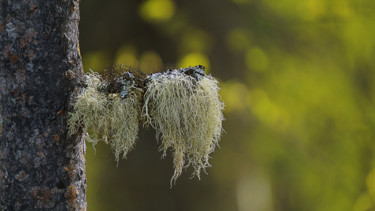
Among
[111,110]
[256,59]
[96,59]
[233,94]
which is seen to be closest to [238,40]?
[256,59]

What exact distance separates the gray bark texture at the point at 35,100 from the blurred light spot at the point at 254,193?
1.54m

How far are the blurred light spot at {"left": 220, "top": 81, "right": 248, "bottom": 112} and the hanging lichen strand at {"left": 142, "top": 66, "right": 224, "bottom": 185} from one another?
1.28 metres

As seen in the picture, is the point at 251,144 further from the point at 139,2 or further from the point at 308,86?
the point at 139,2

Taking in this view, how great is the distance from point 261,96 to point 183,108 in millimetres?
1592

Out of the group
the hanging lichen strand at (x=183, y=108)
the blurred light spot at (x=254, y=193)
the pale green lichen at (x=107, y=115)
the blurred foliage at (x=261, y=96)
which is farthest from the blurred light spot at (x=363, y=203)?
the pale green lichen at (x=107, y=115)

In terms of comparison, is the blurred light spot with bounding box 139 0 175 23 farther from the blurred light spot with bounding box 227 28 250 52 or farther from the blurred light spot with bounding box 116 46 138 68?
the blurred light spot with bounding box 227 28 250 52

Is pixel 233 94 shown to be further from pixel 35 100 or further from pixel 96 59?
pixel 35 100

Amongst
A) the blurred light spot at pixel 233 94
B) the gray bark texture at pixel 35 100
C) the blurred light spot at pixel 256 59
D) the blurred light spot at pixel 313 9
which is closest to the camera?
the gray bark texture at pixel 35 100

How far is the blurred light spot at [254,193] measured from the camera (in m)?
2.55

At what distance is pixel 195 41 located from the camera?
2.45 m

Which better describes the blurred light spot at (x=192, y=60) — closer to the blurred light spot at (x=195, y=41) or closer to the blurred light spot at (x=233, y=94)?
the blurred light spot at (x=195, y=41)

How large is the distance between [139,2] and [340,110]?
153cm

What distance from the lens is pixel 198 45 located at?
2.46 m

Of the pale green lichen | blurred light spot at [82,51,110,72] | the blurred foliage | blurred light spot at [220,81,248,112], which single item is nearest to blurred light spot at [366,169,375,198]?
the blurred foliage
